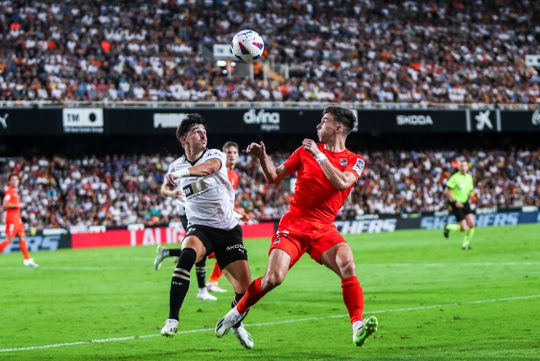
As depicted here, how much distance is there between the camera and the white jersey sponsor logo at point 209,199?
433 inches

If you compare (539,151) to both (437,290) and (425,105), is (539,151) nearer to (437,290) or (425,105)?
(425,105)

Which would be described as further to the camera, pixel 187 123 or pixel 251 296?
pixel 187 123

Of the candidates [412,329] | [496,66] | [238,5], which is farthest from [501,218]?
[412,329]

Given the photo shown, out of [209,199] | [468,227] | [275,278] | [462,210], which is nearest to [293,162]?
[275,278]

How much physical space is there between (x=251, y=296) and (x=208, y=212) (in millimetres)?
1523

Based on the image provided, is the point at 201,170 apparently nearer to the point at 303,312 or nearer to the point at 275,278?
the point at 275,278

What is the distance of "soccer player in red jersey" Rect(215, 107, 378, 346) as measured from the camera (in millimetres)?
9711

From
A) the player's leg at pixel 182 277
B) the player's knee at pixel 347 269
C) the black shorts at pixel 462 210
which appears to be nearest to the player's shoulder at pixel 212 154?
the player's leg at pixel 182 277

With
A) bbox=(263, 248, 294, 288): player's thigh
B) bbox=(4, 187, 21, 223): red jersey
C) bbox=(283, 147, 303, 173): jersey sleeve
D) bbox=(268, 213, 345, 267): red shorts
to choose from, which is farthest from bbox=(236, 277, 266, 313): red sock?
bbox=(4, 187, 21, 223): red jersey

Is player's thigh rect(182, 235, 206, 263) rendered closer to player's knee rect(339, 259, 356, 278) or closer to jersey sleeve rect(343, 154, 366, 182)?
player's knee rect(339, 259, 356, 278)

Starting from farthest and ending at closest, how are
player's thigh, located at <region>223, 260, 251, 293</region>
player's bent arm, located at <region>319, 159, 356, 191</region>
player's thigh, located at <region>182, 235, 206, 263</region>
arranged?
player's thigh, located at <region>223, 260, 251, 293</region> → player's thigh, located at <region>182, 235, 206, 263</region> → player's bent arm, located at <region>319, 159, 356, 191</region>

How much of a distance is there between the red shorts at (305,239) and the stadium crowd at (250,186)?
96.2ft

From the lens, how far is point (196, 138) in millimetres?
10828

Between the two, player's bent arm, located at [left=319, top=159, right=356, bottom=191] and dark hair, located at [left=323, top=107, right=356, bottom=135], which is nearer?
player's bent arm, located at [left=319, top=159, right=356, bottom=191]
